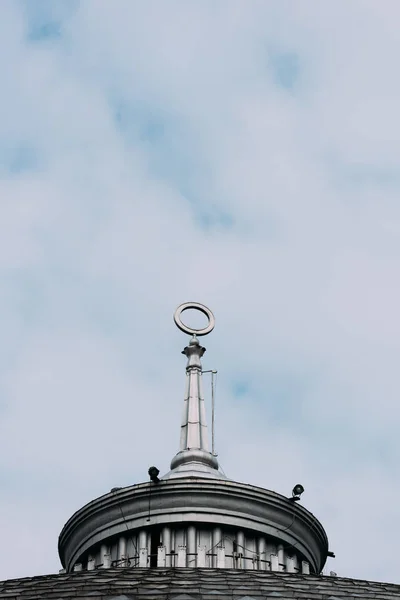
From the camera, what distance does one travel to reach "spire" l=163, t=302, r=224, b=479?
164ft

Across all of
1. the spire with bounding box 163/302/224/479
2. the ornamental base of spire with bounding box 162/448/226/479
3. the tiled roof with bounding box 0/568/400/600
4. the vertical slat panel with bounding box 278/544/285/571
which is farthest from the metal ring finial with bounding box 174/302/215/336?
the tiled roof with bounding box 0/568/400/600

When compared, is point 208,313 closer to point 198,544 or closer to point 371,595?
point 198,544

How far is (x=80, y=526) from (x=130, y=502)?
2.42 metres

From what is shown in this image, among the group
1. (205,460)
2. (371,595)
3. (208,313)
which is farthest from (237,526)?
(208,313)

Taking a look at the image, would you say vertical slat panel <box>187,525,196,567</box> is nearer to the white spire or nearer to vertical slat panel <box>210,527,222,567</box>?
vertical slat panel <box>210,527,222,567</box>

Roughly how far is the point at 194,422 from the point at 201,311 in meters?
5.81

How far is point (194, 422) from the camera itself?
2076 inches

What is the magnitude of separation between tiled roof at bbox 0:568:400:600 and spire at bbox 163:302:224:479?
Answer: 33.2 ft

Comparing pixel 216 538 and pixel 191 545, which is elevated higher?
pixel 216 538

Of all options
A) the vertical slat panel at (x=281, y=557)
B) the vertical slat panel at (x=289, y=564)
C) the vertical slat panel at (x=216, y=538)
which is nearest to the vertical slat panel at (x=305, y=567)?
the vertical slat panel at (x=289, y=564)

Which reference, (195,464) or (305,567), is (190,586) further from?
(195,464)

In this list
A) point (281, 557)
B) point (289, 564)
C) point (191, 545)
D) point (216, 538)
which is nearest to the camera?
point (191, 545)

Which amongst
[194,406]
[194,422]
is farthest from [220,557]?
[194,406]

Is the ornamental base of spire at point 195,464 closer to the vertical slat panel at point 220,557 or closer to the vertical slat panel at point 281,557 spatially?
the vertical slat panel at point 281,557
